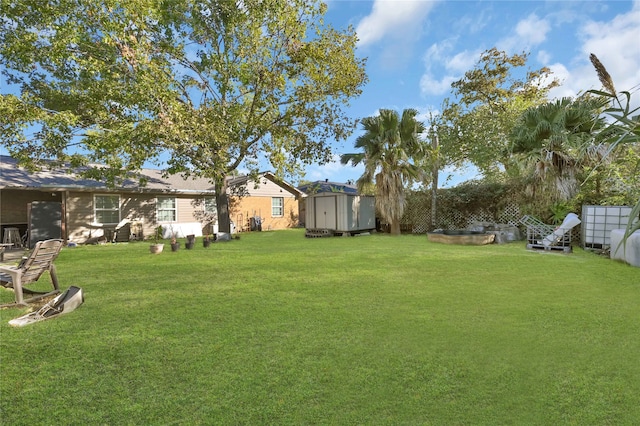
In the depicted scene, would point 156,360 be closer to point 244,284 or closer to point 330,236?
point 244,284

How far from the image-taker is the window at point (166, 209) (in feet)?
58.6

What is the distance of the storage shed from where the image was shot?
1647 cm

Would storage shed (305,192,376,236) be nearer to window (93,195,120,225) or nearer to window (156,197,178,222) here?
window (156,197,178,222)

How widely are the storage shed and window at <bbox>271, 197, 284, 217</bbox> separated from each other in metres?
6.37

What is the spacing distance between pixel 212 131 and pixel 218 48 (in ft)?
17.1

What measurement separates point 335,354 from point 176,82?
14.6 m

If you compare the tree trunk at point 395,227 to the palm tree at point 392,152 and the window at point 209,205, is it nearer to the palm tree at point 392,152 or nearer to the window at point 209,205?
the palm tree at point 392,152

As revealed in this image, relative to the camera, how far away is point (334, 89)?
1541cm

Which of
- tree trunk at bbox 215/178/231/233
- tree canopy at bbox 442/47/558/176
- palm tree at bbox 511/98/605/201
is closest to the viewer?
palm tree at bbox 511/98/605/201

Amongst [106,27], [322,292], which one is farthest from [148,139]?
[322,292]

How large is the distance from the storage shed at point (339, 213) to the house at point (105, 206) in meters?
3.49

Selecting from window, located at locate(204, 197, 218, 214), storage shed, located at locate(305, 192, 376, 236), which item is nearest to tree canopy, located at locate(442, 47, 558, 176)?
storage shed, located at locate(305, 192, 376, 236)

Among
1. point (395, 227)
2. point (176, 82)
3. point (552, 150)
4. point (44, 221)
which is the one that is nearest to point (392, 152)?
point (395, 227)

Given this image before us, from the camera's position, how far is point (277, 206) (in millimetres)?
23984
